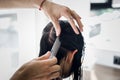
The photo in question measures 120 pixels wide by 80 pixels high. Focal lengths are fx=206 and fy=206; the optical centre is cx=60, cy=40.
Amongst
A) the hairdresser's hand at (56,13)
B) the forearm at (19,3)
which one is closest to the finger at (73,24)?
the hairdresser's hand at (56,13)

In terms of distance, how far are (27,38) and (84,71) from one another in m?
0.48

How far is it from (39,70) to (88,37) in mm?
492

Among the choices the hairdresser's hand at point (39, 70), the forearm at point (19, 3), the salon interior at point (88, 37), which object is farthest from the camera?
the salon interior at point (88, 37)

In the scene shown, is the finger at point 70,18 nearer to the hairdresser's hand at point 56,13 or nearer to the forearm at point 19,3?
the hairdresser's hand at point 56,13

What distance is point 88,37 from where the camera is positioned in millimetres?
1229

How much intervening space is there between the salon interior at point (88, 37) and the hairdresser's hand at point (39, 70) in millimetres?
319

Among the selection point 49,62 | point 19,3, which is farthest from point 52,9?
point 49,62

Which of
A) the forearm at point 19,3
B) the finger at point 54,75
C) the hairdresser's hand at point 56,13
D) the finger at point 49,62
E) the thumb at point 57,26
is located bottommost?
the finger at point 54,75

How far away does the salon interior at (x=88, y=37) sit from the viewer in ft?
3.74

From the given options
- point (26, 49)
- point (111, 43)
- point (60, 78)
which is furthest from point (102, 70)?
point (26, 49)

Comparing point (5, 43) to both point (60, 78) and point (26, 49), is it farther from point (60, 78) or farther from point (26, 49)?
point (60, 78)

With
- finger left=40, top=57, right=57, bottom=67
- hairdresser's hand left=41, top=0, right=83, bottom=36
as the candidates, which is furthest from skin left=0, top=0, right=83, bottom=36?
finger left=40, top=57, right=57, bottom=67

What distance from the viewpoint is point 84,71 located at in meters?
1.26

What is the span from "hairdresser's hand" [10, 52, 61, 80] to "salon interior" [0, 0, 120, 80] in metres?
0.32
